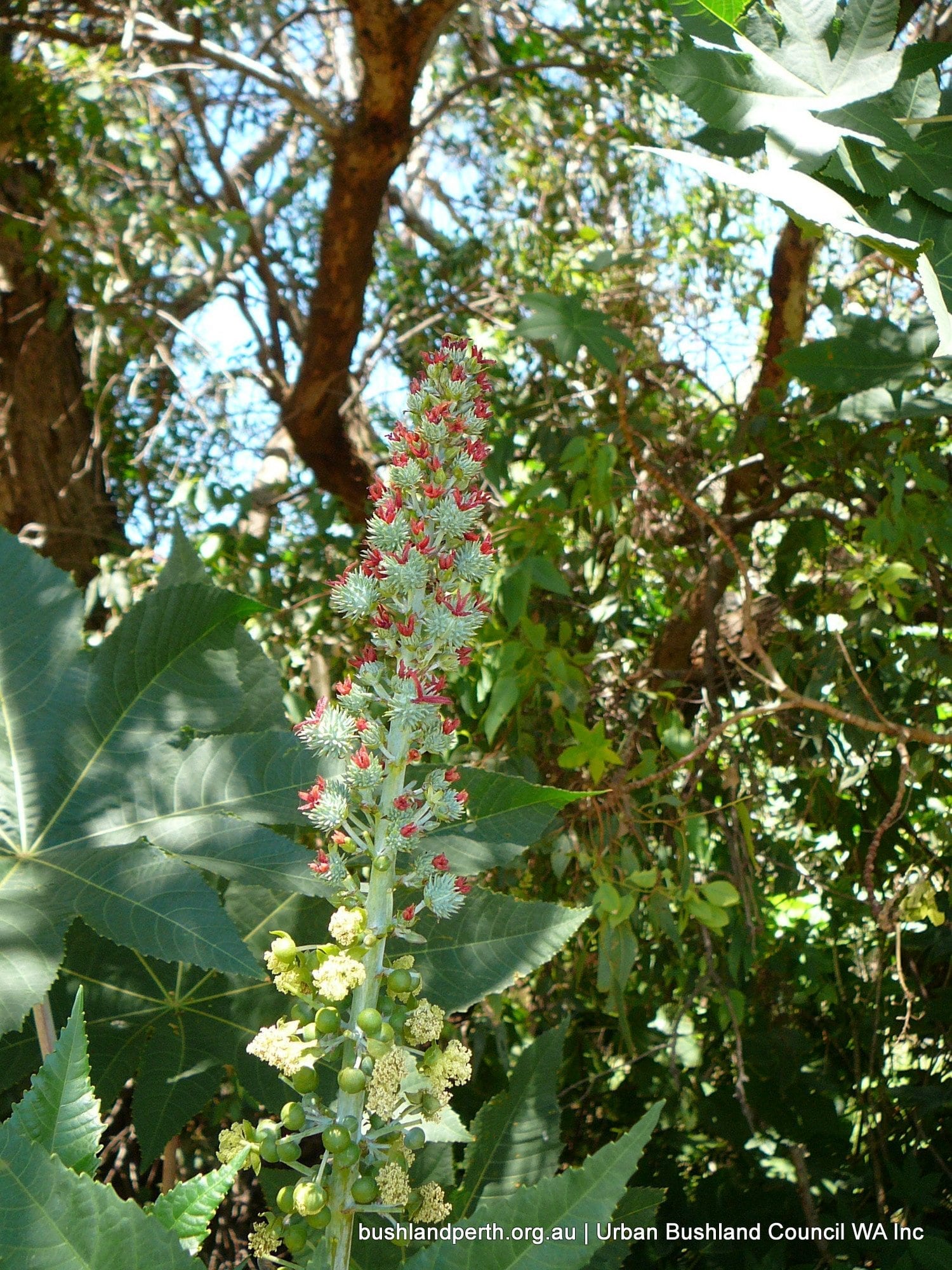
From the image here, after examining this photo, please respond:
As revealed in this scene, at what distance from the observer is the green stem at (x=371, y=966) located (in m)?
0.76

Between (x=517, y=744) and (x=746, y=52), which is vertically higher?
(x=746, y=52)

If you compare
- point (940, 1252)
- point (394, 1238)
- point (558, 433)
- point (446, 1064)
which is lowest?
point (940, 1252)

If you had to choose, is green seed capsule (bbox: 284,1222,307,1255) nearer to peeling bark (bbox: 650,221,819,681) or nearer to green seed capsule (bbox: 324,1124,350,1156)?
green seed capsule (bbox: 324,1124,350,1156)

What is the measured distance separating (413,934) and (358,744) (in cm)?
22

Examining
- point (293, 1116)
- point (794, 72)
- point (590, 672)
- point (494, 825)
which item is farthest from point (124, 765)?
point (590, 672)

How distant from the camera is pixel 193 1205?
69 centimetres

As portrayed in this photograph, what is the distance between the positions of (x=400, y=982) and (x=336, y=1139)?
0.11 m

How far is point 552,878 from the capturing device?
2328mm

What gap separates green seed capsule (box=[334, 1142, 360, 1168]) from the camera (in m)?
0.74

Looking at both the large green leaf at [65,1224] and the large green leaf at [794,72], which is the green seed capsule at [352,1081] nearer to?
the large green leaf at [65,1224]

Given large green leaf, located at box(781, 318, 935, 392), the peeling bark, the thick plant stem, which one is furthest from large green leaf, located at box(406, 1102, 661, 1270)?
the peeling bark

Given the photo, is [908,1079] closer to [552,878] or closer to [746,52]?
[552,878]

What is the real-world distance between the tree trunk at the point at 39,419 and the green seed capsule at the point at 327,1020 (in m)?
3.17

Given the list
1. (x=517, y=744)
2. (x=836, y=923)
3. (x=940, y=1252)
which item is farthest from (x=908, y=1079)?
(x=517, y=744)
